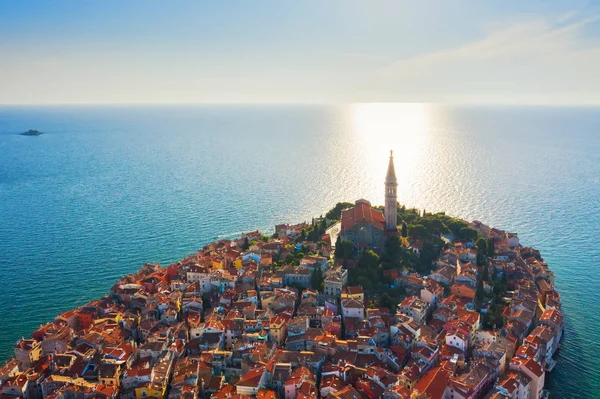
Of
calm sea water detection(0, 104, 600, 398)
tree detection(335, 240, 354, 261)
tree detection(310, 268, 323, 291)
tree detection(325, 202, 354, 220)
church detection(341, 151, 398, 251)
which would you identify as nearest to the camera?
tree detection(310, 268, 323, 291)

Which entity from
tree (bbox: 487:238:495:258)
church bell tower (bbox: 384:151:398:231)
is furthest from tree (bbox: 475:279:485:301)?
church bell tower (bbox: 384:151:398:231)

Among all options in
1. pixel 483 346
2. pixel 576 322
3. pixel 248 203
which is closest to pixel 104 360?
pixel 483 346

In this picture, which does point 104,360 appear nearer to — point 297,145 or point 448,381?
point 448,381

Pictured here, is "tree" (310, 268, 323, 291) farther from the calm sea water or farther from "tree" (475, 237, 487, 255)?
the calm sea water

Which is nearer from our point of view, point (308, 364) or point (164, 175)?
point (308, 364)

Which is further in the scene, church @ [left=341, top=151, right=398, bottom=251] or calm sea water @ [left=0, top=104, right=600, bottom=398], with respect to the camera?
church @ [left=341, top=151, right=398, bottom=251]

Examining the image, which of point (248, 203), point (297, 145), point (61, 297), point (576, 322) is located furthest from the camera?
point (297, 145)
